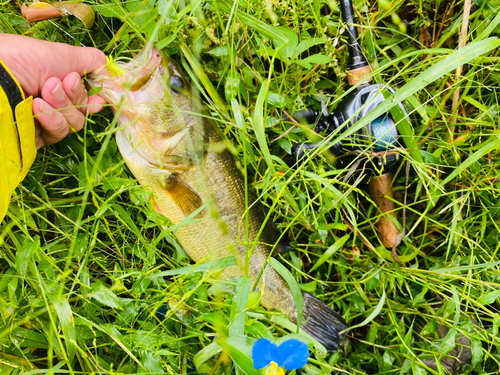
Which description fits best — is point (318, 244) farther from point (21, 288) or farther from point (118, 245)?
point (21, 288)

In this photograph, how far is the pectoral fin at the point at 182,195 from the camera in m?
1.83

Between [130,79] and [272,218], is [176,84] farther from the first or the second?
[272,218]

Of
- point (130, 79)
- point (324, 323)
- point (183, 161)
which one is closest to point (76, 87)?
point (130, 79)

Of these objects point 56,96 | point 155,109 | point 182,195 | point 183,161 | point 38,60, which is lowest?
point 182,195

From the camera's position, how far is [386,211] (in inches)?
85.1

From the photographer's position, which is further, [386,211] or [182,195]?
[386,211]

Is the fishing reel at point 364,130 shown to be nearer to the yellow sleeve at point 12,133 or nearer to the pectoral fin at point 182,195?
the pectoral fin at point 182,195

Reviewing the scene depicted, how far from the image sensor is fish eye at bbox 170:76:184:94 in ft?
5.60

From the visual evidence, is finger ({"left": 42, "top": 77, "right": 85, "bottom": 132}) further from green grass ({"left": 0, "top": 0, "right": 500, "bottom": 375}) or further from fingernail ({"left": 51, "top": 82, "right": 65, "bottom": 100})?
green grass ({"left": 0, "top": 0, "right": 500, "bottom": 375})

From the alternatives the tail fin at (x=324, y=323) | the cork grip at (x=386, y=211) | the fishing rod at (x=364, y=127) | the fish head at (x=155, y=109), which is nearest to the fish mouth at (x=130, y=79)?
the fish head at (x=155, y=109)

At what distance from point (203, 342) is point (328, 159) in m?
1.18

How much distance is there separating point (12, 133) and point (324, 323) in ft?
6.16

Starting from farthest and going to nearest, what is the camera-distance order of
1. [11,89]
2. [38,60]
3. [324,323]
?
[324,323], [38,60], [11,89]

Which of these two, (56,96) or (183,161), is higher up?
(56,96)
